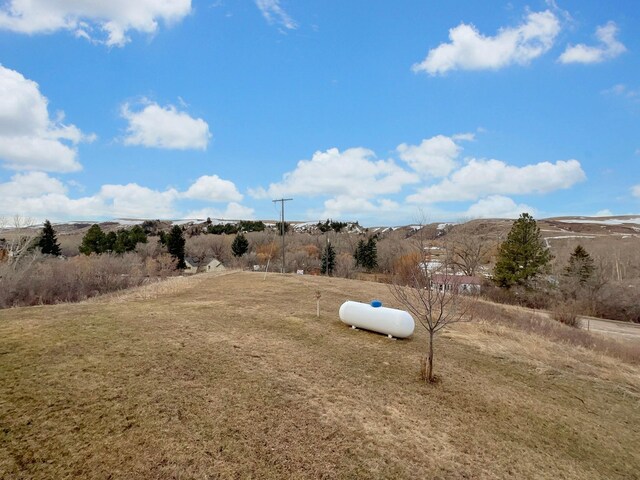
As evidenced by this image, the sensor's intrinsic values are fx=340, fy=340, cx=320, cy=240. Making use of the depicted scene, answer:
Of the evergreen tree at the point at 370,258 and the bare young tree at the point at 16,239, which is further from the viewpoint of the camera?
the evergreen tree at the point at 370,258

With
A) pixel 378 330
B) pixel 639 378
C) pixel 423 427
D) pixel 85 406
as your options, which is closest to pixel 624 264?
pixel 639 378

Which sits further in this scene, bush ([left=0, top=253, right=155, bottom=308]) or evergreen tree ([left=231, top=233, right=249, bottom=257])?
evergreen tree ([left=231, top=233, right=249, bottom=257])

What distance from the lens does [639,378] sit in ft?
39.8

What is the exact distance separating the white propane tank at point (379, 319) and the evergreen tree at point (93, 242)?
55157mm

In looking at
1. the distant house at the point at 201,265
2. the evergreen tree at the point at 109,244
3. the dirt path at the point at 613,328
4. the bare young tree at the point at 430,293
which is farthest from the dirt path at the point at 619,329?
the evergreen tree at the point at 109,244

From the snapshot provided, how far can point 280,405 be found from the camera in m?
6.61

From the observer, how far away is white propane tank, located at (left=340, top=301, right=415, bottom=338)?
1195 centimetres

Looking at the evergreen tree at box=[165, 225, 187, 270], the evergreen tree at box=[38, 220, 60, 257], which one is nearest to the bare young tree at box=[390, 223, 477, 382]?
the evergreen tree at box=[165, 225, 187, 270]

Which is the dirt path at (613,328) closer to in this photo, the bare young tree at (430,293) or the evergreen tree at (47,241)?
the bare young tree at (430,293)

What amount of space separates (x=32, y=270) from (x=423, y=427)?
3674 cm

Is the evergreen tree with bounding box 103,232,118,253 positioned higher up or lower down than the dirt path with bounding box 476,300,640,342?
higher up

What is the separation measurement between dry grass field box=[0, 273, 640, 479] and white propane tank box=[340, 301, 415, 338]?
433 mm

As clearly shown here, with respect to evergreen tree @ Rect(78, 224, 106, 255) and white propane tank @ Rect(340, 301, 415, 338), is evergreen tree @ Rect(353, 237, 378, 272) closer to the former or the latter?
evergreen tree @ Rect(78, 224, 106, 255)

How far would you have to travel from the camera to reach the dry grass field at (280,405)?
197 inches
